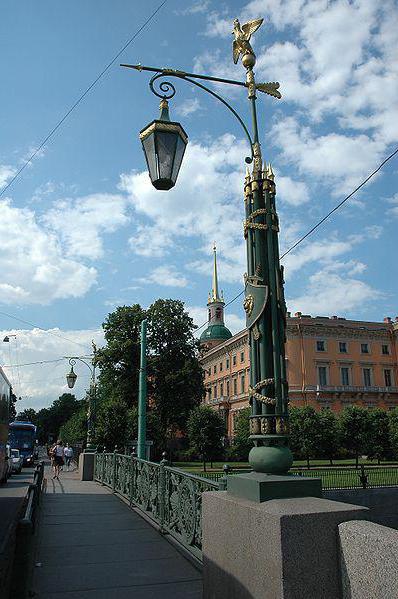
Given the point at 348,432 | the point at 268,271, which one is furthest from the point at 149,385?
the point at 268,271

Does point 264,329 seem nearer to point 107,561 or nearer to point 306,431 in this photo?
point 107,561

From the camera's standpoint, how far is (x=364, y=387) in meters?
65.3

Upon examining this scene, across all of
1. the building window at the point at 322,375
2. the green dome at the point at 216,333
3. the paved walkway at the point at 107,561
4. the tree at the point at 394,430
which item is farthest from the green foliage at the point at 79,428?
the paved walkway at the point at 107,561

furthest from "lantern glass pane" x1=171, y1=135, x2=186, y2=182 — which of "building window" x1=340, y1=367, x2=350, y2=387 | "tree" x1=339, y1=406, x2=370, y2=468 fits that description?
"building window" x1=340, y1=367, x2=350, y2=387

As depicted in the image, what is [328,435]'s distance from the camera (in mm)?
44000

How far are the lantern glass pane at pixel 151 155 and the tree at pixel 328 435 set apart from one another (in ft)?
137

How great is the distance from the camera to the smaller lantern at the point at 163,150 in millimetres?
5199

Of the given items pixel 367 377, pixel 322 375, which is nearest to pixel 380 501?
pixel 322 375

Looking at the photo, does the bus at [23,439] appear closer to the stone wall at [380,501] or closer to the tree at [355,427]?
the tree at [355,427]

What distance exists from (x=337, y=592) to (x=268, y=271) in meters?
2.38

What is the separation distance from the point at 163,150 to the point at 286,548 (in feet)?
12.6

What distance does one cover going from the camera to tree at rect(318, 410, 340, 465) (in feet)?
144

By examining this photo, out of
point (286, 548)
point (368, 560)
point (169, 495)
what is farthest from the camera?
point (169, 495)

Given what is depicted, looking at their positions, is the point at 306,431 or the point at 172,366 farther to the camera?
the point at 172,366
